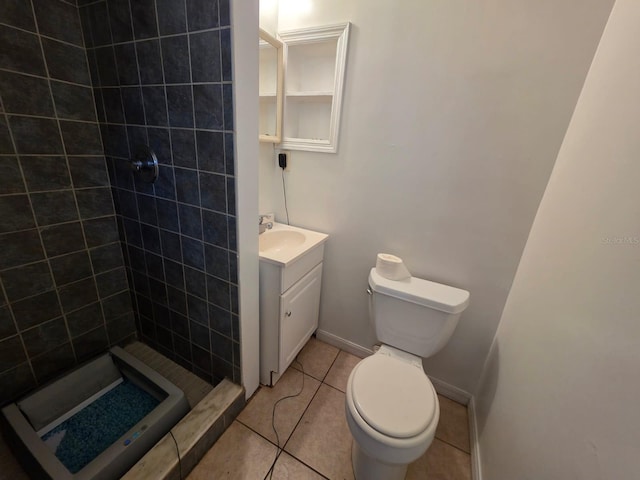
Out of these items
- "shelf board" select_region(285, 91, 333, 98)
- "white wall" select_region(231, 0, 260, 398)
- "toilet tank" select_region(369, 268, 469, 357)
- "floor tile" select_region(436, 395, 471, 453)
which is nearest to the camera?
"white wall" select_region(231, 0, 260, 398)

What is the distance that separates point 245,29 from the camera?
847mm

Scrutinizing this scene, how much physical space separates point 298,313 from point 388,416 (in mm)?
699

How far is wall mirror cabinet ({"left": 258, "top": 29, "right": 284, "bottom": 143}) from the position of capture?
143cm

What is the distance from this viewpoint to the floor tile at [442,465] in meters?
1.15

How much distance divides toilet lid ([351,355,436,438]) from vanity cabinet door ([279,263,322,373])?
0.44m

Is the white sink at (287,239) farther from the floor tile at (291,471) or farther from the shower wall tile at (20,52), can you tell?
the shower wall tile at (20,52)

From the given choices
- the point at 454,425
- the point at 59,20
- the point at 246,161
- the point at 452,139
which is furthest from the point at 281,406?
the point at 59,20

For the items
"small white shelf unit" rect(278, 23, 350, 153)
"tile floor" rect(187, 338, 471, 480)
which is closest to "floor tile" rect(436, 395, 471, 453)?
"tile floor" rect(187, 338, 471, 480)

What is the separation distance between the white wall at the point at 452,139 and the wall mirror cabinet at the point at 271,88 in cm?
12

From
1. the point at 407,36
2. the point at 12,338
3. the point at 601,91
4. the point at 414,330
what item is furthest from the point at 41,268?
the point at 601,91

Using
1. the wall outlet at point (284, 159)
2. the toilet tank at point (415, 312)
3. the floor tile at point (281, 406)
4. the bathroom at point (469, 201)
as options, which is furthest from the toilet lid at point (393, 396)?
the wall outlet at point (284, 159)

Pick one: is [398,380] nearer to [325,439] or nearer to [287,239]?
[325,439]

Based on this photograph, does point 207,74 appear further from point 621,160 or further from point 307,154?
point 621,160

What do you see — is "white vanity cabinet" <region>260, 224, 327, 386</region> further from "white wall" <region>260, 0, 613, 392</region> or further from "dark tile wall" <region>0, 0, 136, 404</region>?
"dark tile wall" <region>0, 0, 136, 404</region>
